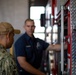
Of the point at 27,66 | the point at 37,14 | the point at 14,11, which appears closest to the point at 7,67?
the point at 27,66

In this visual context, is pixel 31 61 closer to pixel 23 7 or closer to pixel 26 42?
pixel 26 42

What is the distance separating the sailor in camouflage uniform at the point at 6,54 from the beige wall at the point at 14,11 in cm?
821

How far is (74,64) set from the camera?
355cm

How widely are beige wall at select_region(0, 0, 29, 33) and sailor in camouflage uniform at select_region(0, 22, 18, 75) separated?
26.9ft

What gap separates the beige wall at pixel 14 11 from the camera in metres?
11.0

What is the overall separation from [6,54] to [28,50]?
2.04 m

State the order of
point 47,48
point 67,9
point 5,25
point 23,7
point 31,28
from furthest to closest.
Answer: point 23,7 → point 47,48 → point 31,28 → point 67,9 → point 5,25

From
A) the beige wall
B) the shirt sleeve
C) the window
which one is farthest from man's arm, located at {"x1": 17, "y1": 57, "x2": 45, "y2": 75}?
the window

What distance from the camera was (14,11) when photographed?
36.5ft

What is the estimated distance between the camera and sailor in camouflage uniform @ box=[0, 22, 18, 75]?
260 centimetres

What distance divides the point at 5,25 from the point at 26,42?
6.54ft

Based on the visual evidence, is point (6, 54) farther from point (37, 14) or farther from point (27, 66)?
point (37, 14)

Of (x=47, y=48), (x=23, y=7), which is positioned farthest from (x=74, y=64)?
(x=23, y=7)

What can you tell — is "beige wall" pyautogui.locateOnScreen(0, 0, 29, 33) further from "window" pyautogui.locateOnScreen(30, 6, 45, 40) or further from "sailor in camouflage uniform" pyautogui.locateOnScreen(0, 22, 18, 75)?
"sailor in camouflage uniform" pyautogui.locateOnScreen(0, 22, 18, 75)
